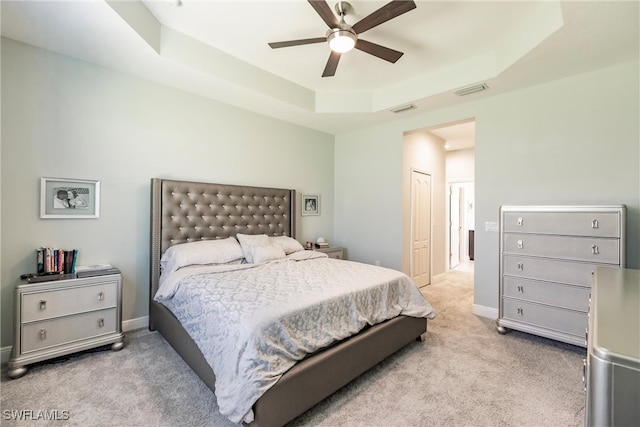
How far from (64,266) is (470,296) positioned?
16.9 feet

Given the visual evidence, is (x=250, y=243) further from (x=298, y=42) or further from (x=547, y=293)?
(x=547, y=293)

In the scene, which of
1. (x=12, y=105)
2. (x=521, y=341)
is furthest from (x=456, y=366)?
(x=12, y=105)

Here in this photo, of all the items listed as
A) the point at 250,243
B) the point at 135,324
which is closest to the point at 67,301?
the point at 135,324

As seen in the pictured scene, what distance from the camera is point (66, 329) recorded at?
240 centimetres

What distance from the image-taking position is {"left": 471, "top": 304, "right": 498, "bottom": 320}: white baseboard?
3.56m

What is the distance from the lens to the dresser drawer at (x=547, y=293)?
2643 millimetres

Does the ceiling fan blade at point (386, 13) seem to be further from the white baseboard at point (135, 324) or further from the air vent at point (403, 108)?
the white baseboard at point (135, 324)

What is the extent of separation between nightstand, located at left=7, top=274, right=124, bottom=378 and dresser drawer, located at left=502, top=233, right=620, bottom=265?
3.99 meters

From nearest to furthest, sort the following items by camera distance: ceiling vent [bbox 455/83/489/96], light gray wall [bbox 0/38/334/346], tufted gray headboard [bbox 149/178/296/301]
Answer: light gray wall [bbox 0/38/334/346], tufted gray headboard [bbox 149/178/296/301], ceiling vent [bbox 455/83/489/96]

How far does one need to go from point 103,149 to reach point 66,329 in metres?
1.73

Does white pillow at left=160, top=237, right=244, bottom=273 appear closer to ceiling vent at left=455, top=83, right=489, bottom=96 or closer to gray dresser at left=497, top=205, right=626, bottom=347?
gray dresser at left=497, top=205, right=626, bottom=347

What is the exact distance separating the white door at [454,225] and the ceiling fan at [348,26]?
5446mm

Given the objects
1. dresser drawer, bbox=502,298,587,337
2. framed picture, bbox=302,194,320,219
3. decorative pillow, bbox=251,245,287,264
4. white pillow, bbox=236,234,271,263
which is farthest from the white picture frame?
dresser drawer, bbox=502,298,587,337

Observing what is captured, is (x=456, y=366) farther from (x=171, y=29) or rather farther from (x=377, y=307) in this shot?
(x=171, y=29)
